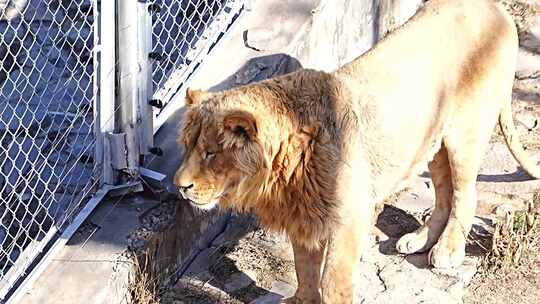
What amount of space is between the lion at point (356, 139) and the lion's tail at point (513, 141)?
0.08 meters

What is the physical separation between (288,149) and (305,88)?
319mm

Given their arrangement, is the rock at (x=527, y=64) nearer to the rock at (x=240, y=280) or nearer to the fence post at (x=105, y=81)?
the rock at (x=240, y=280)

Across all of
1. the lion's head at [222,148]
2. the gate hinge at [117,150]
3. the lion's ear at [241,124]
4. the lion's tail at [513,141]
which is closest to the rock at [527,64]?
the lion's tail at [513,141]

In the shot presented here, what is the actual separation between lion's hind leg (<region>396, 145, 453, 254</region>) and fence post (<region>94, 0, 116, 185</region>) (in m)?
1.63

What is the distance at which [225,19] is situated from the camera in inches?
215

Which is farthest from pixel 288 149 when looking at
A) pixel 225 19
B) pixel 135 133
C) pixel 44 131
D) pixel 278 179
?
pixel 44 131

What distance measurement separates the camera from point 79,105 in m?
5.06

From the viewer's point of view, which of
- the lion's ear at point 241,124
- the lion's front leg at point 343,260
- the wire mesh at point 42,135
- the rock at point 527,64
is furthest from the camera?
the rock at point 527,64

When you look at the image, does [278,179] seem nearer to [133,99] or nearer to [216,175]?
[216,175]

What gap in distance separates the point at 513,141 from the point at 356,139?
153 cm

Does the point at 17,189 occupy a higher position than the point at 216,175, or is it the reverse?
the point at 216,175

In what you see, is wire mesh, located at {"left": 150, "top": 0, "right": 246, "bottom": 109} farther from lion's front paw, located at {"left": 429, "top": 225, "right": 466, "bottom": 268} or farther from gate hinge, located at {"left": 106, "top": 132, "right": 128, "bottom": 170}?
lion's front paw, located at {"left": 429, "top": 225, "right": 466, "bottom": 268}

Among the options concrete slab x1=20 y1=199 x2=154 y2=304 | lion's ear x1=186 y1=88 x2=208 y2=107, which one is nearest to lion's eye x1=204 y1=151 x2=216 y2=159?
lion's ear x1=186 y1=88 x2=208 y2=107

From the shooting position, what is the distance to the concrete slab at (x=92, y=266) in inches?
169
